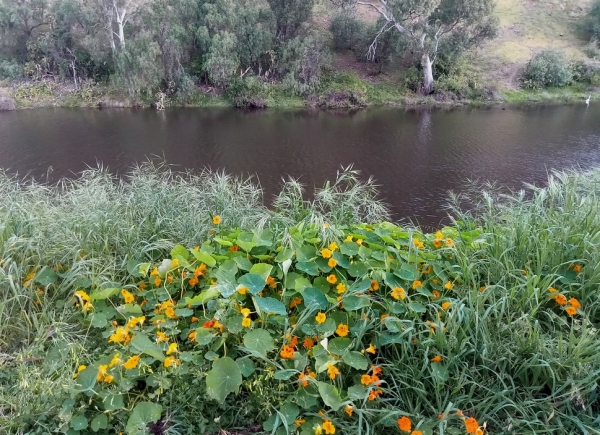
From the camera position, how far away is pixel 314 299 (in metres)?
2.43

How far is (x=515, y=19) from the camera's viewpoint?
113 feet

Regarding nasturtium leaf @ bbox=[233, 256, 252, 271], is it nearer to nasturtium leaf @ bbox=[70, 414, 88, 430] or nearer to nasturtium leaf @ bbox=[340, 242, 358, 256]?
nasturtium leaf @ bbox=[340, 242, 358, 256]

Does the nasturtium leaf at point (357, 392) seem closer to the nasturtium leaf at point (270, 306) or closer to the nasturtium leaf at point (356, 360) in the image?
the nasturtium leaf at point (356, 360)

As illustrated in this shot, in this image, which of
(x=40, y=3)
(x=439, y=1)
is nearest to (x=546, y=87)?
(x=439, y=1)

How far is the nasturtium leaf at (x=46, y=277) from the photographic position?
3.00 m

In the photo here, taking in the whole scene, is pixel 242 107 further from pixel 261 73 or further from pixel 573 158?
pixel 573 158

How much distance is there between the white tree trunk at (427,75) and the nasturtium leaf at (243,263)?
27.3m

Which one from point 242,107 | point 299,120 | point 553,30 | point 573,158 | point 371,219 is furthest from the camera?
point 553,30

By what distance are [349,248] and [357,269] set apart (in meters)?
0.17

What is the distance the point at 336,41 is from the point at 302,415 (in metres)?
32.1

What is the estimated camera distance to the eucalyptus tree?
24.0m

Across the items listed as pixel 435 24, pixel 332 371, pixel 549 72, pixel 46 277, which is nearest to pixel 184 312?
pixel 332 371

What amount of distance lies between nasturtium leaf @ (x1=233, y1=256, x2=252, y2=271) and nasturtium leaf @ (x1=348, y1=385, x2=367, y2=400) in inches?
40.6

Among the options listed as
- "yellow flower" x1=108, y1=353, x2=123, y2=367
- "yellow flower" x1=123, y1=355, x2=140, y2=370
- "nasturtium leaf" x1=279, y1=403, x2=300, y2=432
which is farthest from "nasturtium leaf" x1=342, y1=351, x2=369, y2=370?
"yellow flower" x1=108, y1=353, x2=123, y2=367
